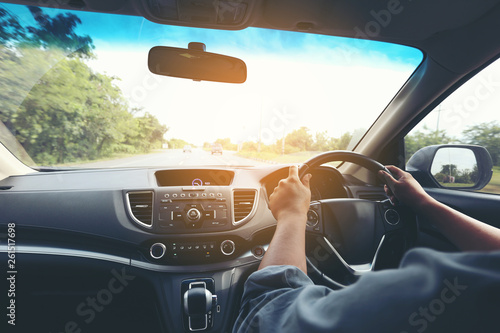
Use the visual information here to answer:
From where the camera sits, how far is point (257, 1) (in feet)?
7.09

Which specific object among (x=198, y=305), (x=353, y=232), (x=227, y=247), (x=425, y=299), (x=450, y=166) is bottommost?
(x=198, y=305)

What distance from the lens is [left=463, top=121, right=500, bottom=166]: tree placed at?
2.67 m

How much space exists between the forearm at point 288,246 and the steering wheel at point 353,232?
2.72 feet

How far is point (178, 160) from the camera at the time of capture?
134 inches

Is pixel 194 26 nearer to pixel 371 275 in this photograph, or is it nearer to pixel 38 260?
pixel 38 260

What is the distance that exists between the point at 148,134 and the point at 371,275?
4135 mm

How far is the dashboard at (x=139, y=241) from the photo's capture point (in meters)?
2.32

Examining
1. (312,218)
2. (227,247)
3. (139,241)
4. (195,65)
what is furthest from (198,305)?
(195,65)

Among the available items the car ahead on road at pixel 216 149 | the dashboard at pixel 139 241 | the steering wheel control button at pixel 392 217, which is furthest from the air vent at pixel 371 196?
the car ahead on road at pixel 216 149

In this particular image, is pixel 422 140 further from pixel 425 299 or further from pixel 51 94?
pixel 51 94

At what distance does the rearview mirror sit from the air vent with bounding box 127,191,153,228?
1.09m

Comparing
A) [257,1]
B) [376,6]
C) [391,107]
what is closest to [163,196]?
[257,1]

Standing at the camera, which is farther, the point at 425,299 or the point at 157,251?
the point at 157,251

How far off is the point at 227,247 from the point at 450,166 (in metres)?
2.61
